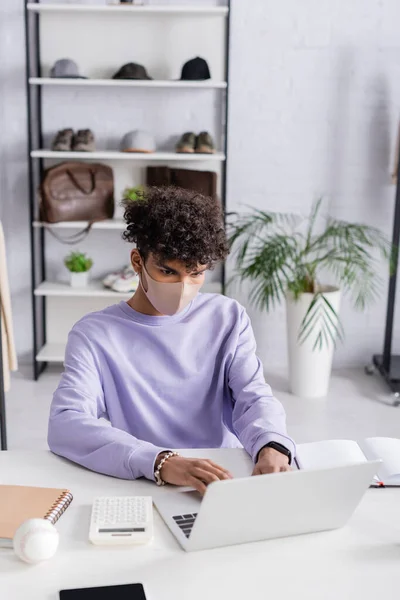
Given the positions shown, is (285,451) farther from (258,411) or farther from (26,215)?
(26,215)

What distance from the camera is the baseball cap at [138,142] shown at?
11.8ft

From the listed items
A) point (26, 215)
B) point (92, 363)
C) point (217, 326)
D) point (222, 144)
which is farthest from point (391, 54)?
point (92, 363)

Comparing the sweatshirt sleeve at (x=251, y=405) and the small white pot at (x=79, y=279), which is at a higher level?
the sweatshirt sleeve at (x=251, y=405)

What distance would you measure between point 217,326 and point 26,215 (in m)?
2.47

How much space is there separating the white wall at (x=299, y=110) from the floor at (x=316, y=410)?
63 cm

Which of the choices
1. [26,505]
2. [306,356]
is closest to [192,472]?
[26,505]

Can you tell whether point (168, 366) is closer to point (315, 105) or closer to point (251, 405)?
point (251, 405)

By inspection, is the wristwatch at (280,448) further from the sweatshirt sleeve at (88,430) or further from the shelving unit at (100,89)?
the shelving unit at (100,89)

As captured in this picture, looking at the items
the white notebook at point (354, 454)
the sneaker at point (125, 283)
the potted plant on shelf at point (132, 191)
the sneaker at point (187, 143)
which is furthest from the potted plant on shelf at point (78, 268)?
the white notebook at point (354, 454)

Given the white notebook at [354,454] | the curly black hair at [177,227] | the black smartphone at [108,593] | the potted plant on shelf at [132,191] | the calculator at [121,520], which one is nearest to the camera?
the black smartphone at [108,593]

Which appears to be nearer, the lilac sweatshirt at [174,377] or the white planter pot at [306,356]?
the lilac sweatshirt at [174,377]

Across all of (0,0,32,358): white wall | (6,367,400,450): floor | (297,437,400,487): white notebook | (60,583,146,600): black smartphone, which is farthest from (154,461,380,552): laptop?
(0,0,32,358): white wall

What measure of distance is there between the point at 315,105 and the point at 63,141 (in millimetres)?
1281

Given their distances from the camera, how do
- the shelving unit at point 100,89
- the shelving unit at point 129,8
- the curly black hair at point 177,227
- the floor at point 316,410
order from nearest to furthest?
the curly black hair at point 177,227
the floor at point 316,410
the shelving unit at point 129,8
the shelving unit at point 100,89
